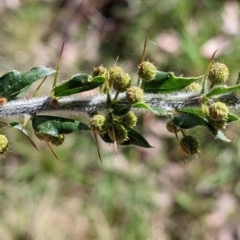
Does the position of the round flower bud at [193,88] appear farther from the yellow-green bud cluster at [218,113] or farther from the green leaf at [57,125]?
the green leaf at [57,125]

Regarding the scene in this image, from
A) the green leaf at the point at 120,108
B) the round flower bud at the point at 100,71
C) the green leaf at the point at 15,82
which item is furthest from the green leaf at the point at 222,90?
the green leaf at the point at 15,82

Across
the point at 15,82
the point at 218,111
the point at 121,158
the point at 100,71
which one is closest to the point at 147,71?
the point at 100,71

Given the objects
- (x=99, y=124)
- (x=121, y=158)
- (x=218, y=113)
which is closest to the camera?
(x=218, y=113)

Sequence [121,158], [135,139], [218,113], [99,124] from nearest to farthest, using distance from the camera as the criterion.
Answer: [218,113]
[99,124]
[135,139]
[121,158]

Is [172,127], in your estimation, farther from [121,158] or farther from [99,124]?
[121,158]

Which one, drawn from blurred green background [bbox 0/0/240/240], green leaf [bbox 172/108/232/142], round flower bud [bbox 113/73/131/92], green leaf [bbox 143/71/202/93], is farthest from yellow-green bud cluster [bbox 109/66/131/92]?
blurred green background [bbox 0/0/240/240]

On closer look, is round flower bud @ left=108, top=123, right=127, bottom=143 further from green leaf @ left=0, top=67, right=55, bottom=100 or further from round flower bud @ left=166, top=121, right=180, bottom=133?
green leaf @ left=0, top=67, right=55, bottom=100
